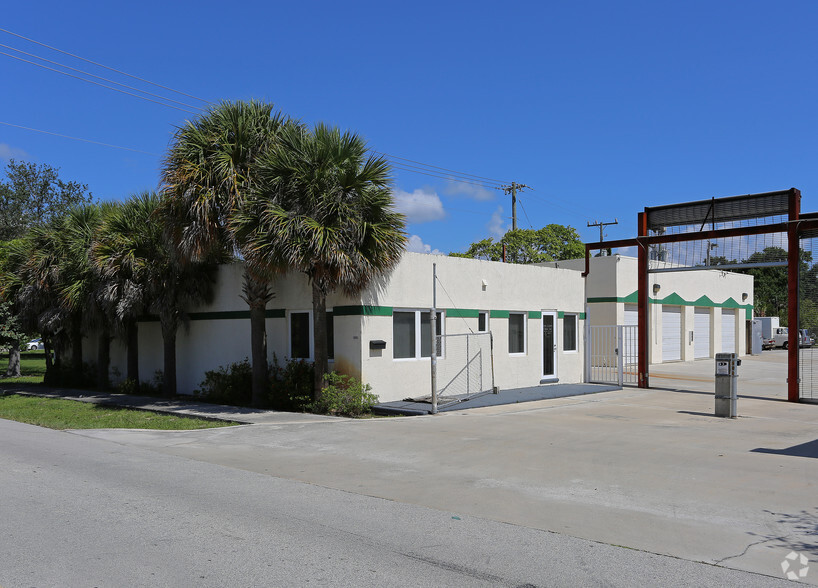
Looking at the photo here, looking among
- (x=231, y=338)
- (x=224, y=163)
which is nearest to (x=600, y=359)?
(x=231, y=338)

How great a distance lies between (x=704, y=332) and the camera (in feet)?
123

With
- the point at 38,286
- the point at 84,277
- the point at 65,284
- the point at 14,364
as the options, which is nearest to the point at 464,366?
the point at 84,277

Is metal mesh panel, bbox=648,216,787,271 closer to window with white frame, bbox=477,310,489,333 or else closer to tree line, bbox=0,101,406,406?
window with white frame, bbox=477,310,489,333

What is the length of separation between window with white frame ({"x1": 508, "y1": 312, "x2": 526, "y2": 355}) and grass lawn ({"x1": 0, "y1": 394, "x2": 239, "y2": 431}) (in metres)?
8.79

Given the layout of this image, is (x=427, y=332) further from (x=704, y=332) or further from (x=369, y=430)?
(x=704, y=332)

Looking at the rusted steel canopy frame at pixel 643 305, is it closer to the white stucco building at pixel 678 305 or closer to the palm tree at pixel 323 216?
the white stucco building at pixel 678 305

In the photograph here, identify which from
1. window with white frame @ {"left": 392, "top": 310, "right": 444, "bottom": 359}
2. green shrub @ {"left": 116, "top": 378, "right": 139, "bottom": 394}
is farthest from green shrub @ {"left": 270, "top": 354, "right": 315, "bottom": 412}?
green shrub @ {"left": 116, "top": 378, "right": 139, "bottom": 394}

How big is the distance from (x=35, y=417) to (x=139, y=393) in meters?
5.03

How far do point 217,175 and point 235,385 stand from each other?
217 inches

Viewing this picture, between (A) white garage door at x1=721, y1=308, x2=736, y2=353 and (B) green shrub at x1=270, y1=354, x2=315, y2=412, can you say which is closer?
(B) green shrub at x1=270, y1=354, x2=315, y2=412

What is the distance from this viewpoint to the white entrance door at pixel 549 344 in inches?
844

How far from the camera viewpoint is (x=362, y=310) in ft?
53.0

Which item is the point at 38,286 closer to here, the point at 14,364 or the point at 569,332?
the point at 14,364

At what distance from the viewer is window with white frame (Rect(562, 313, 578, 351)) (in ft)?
73.0
